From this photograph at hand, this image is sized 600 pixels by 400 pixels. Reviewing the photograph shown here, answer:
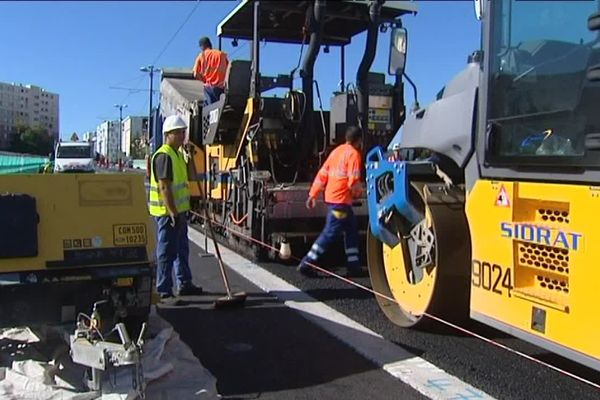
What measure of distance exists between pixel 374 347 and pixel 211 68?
21.8 ft

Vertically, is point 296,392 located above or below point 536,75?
below

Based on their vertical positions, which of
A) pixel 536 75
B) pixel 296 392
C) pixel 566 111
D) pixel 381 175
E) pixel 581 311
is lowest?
pixel 296 392

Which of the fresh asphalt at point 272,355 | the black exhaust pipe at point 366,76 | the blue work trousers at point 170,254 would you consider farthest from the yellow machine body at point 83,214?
the black exhaust pipe at point 366,76

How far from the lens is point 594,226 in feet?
10.0

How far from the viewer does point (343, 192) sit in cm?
724

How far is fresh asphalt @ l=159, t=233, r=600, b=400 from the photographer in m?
4.06

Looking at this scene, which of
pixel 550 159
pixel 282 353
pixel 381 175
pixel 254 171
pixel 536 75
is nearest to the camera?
pixel 550 159

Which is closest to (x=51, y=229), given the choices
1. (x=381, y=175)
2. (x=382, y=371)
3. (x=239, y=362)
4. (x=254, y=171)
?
(x=239, y=362)

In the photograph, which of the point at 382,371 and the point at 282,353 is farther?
the point at 282,353

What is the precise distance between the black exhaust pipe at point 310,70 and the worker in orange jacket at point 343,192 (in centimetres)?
176

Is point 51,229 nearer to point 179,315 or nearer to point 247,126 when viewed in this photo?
point 179,315

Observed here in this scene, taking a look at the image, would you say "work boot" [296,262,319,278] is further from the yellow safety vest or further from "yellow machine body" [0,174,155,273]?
"yellow machine body" [0,174,155,273]

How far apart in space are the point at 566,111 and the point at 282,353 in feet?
8.53

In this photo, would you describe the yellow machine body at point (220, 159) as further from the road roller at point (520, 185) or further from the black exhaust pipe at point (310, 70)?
the road roller at point (520, 185)
